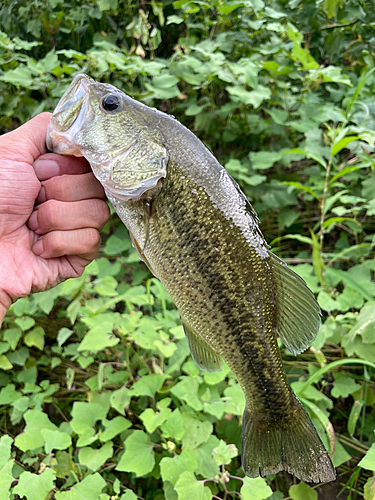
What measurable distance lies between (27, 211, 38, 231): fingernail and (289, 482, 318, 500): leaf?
4.93ft

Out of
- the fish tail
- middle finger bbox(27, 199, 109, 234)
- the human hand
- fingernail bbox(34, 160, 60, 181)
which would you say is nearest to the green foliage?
the fish tail

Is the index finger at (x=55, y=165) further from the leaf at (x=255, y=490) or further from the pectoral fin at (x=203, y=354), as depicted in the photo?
the leaf at (x=255, y=490)

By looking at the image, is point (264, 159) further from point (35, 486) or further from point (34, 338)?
point (35, 486)

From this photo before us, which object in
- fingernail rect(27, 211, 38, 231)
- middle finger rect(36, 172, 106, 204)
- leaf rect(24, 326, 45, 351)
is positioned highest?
middle finger rect(36, 172, 106, 204)

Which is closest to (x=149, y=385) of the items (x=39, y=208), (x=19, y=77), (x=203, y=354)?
(x=203, y=354)

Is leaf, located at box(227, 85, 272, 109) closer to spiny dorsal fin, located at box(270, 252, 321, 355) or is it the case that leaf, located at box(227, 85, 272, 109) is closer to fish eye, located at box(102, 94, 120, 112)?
fish eye, located at box(102, 94, 120, 112)

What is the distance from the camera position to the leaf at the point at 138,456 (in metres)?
1.40

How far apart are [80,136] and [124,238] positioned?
1591mm

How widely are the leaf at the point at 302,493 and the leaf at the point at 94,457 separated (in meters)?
0.80

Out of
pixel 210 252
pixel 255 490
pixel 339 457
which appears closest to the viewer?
pixel 210 252

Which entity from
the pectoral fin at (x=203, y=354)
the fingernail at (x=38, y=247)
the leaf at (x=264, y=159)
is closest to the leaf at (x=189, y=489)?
the pectoral fin at (x=203, y=354)

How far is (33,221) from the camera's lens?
49.4 inches

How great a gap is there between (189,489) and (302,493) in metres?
0.62

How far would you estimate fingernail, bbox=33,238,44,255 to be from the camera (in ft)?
4.09
